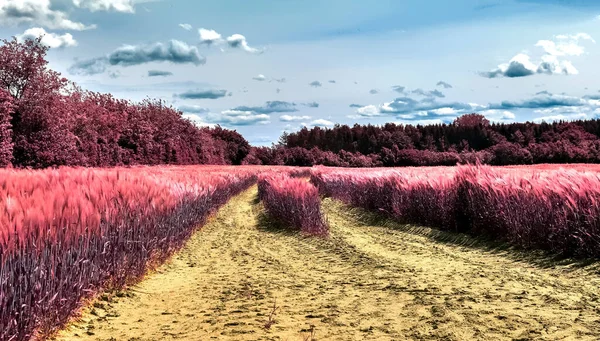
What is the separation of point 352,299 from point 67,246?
2.67m

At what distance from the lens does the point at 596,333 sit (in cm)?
348

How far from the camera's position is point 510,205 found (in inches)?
298

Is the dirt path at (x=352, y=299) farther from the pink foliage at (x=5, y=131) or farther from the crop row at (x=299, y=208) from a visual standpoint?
the pink foliage at (x=5, y=131)

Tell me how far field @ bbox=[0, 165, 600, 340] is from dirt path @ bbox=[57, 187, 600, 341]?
22 millimetres

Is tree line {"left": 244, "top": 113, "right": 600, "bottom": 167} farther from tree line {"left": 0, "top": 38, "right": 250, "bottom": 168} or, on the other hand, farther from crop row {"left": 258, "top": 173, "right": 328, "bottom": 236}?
crop row {"left": 258, "top": 173, "right": 328, "bottom": 236}

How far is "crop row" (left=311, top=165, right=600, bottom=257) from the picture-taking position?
244 inches

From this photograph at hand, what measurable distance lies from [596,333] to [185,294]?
3.89 meters

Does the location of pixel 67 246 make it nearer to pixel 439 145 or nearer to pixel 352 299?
pixel 352 299

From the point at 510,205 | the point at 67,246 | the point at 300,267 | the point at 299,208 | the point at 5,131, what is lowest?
the point at 300,267

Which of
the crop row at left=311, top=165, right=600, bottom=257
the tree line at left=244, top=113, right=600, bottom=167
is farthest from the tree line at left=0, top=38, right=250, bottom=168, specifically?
the tree line at left=244, top=113, right=600, bottom=167

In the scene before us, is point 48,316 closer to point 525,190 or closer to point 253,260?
point 253,260

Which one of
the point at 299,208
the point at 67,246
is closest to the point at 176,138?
the point at 299,208

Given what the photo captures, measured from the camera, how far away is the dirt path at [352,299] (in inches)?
→ 142

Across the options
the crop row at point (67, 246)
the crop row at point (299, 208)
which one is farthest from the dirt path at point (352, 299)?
the crop row at point (299, 208)
